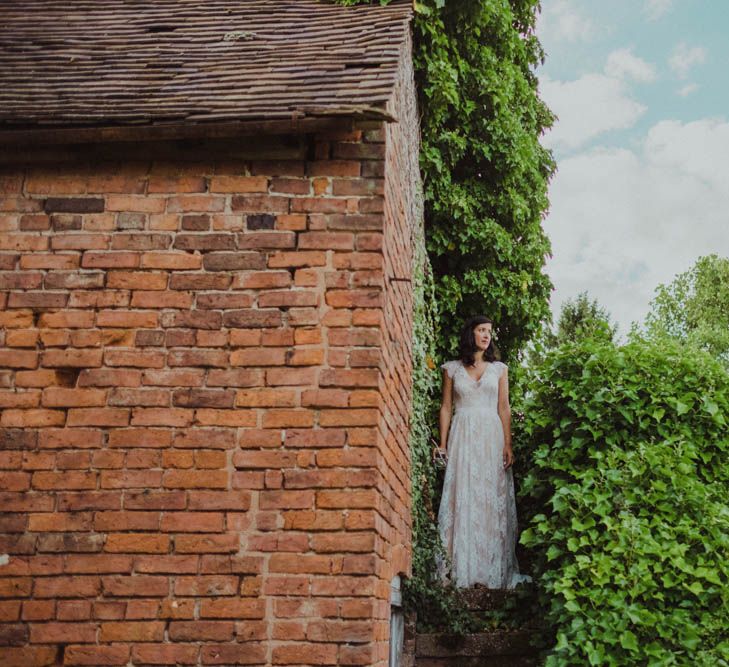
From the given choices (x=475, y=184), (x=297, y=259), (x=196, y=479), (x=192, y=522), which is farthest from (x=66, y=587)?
(x=475, y=184)

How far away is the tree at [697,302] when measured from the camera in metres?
28.4

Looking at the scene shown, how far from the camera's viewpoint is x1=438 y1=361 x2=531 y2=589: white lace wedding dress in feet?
21.5

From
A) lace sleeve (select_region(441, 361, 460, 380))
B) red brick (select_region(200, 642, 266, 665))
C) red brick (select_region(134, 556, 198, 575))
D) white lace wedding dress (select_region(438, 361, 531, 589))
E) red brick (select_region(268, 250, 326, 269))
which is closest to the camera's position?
red brick (select_region(200, 642, 266, 665))

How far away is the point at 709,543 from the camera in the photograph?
190 inches

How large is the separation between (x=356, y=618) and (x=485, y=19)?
21.5ft

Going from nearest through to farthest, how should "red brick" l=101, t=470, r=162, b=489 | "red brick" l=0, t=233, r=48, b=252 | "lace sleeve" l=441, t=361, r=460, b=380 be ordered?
"red brick" l=101, t=470, r=162, b=489 → "red brick" l=0, t=233, r=48, b=252 → "lace sleeve" l=441, t=361, r=460, b=380

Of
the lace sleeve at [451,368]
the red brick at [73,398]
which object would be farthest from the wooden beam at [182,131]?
the lace sleeve at [451,368]

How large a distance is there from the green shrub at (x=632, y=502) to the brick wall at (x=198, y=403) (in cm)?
150

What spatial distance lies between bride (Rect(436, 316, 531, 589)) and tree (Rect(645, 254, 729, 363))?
22.6 metres

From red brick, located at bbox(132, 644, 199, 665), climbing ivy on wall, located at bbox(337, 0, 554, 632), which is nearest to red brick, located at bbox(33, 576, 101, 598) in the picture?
red brick, located at bbox(132, 644, 199, 665)

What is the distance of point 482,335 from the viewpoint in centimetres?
695

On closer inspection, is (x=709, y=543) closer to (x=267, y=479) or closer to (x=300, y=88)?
(x=267, y=479)

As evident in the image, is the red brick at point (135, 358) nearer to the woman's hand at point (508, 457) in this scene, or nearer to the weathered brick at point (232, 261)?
the weathered brick at point (232, 261)

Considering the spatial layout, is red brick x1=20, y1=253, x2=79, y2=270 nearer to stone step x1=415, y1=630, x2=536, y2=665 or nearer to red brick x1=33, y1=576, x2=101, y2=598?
red brick x1=33, y1=576, x2=101, y2=598
